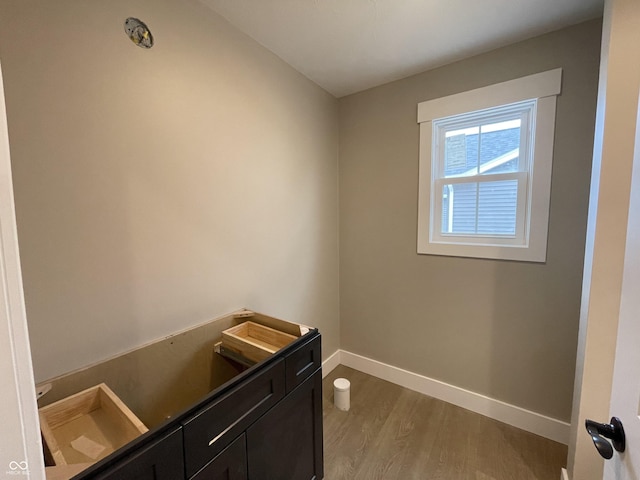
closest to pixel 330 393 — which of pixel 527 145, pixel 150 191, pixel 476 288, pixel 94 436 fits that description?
pixel 476 288

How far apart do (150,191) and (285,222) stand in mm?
910

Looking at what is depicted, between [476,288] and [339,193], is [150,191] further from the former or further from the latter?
[476,288]

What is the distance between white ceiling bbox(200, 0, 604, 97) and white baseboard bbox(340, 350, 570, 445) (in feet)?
→ 7.82

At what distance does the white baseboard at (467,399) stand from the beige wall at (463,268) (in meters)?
0.05

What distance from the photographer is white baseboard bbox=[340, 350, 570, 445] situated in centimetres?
173

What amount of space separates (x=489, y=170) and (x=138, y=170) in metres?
2.13

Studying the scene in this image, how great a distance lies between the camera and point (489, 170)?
1898 mm

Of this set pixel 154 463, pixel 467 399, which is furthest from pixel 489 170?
pixel 154 463

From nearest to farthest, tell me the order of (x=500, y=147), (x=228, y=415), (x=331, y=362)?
(x=228, y=415), (x=500, y=147), (x=331, y=362)

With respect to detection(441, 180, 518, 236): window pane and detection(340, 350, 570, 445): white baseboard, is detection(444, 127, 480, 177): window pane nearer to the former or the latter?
detection(441, 180, 518, 236): window pane

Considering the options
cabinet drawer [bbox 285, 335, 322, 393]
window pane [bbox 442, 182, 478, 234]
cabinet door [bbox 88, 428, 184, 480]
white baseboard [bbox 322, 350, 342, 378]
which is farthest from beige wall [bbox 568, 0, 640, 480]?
white baseboard [bbox 322, 350, 342, 378]

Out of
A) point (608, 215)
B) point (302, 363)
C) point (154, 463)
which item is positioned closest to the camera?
point (154, 463)

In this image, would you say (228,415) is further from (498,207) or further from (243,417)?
(498,207)

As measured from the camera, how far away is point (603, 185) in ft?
3.58
